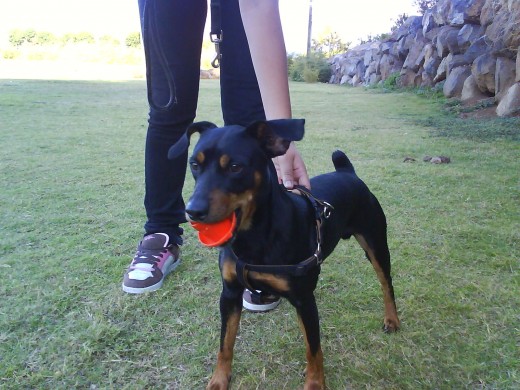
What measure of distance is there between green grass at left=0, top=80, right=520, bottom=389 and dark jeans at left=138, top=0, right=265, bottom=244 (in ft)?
1.94

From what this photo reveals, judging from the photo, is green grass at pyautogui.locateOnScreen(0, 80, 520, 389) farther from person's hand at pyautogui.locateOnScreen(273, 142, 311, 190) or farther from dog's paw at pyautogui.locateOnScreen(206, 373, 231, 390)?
person's hand at pyautogui.locateOnScreen(273, 142, 311, 190)

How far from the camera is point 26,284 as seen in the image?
2.50 metres

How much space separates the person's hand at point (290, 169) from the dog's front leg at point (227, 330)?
48cm

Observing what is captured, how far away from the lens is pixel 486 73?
8945 mm

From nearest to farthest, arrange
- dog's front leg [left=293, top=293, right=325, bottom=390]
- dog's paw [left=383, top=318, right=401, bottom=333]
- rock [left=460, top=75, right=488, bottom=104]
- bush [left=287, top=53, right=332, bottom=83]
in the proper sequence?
dog's front leg [left=293, top=293, right=325, bottom=390]
dog's paw [left=383, top=318, right=401, bottom=333]
rock [left=460, top=75, right=488, bottom=104]
bush [left=287, top=53, right=332, bottom=83]

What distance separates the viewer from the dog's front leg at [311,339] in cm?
176

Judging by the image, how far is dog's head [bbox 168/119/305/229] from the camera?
5.02ft

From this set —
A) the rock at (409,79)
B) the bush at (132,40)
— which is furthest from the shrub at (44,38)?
the rock at (409,79)

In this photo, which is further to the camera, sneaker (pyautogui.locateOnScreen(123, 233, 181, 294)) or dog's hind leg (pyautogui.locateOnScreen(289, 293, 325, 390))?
sneaker (pyautogui.locateOnScreen(123, 233, 181, 294))

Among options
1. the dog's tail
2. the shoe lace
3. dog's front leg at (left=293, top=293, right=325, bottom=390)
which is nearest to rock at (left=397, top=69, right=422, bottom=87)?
the dog's tail

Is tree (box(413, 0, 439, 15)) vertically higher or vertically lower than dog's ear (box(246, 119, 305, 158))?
higher

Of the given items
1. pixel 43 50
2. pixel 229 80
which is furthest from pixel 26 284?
pixel 43 50

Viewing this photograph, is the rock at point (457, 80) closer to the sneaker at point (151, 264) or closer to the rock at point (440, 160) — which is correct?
the rock at point (440, 160)

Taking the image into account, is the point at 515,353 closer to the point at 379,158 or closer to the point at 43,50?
the point at 379,158
